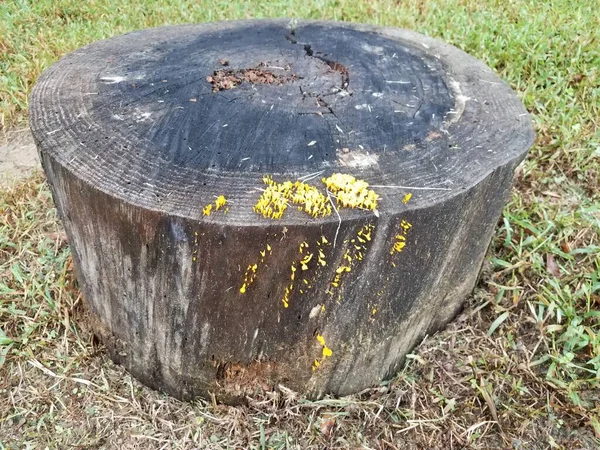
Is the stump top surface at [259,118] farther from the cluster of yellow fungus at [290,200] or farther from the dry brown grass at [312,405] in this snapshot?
the dry brown grass at [312,405]

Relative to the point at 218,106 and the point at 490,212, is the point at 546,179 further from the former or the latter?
the point at 218,106

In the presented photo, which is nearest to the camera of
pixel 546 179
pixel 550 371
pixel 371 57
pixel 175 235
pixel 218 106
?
pixel 175 235

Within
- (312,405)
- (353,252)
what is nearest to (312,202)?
(353,252)

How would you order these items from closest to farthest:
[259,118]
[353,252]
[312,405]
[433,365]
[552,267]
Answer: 1. [353,252]
2. [259,118]
3. [312,405]
4. [433,365]
5. [552,267]

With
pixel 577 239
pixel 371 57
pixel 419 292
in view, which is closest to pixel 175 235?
pixel 419 292

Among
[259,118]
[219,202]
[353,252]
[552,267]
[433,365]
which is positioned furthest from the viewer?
[552,267]

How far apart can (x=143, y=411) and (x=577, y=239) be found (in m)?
1.97

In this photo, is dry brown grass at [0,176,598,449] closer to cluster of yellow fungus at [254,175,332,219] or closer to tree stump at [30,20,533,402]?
tree stump at [30,20,533,402]

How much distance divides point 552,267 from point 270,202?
4.77ft

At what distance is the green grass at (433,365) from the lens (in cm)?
185

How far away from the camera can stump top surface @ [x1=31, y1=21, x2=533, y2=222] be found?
148 cm

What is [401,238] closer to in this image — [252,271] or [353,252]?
[353,252]

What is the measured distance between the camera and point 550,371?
1.91 meters

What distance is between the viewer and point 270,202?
1.38 metres
